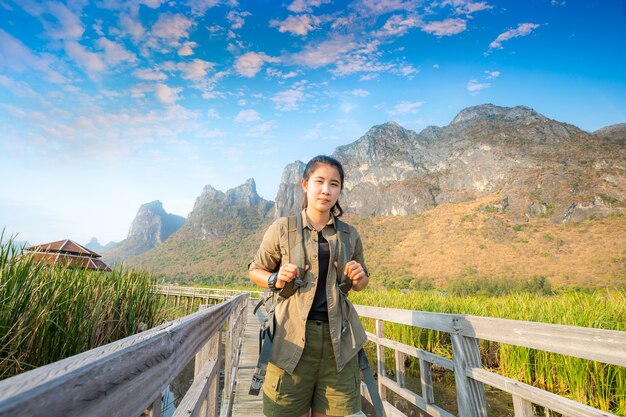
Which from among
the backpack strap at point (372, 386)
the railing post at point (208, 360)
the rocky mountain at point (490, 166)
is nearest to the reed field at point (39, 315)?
the railing post at point (208, 360)

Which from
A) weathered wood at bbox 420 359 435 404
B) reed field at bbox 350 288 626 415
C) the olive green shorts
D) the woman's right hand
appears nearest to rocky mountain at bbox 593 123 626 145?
reed field at bbox 350 288 626 415

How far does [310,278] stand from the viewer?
5.01 feet

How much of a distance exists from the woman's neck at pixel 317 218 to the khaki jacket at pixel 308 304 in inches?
1.2

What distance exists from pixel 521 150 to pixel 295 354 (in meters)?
84.0

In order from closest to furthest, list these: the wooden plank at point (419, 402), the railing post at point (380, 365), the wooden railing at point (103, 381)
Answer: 1. the wooden railing at point (103, 381)
2. the wooden plank at point (419, 402)
3. the railing post at point (380, 365)

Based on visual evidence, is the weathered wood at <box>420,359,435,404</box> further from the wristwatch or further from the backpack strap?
the wristwatch

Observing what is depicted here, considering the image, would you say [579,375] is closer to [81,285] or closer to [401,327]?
[401,327]

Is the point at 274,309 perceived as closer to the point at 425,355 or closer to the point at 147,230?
the point at 425,355

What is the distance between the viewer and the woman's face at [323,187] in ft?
5.35

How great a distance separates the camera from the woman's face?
1631 mm

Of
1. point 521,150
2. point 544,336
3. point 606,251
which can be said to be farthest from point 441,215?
point 544,336

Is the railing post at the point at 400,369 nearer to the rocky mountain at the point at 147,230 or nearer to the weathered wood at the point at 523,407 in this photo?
the weathered wood at the point at 523,407

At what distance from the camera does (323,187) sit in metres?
1.65

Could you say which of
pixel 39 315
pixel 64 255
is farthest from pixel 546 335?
pixel 64 255
